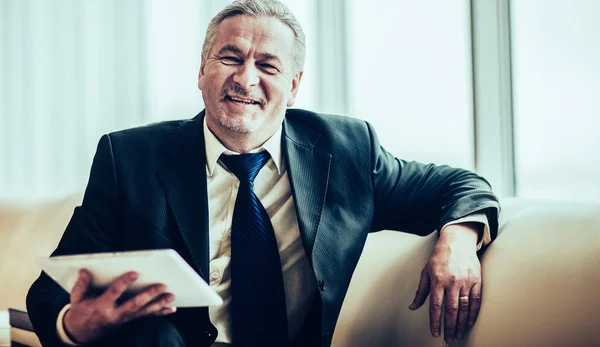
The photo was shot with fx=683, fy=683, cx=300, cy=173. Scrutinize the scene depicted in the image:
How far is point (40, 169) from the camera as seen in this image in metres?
2.84

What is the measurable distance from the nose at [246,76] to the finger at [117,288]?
0.65m

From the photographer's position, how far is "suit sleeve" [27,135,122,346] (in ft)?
4.42

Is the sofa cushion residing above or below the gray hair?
below

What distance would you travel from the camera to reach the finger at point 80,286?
1148 mm

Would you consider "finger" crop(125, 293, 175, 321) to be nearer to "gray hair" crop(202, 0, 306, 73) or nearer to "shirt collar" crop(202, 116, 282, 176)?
"shirt collar" crop(202, 116, 282, 176)

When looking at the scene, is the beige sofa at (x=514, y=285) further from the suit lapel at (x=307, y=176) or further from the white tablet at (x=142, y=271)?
the white tablet at (x=142, y=271)

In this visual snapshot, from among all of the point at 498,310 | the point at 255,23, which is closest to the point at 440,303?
the point at 498,310

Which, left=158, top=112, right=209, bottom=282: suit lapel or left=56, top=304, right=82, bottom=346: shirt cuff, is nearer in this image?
left=56, top=304, right=82, bottom=346: shirt cuff

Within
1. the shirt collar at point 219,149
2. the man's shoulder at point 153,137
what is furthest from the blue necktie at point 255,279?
the man's shoulder at point 153,137

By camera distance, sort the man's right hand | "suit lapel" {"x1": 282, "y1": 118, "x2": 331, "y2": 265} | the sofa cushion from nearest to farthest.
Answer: the man's right hand, "suit lapel" {"x1": 282, "y1": 118, "x2": 331, "y2": 265}, the sofa cushion

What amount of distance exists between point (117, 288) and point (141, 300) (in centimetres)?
5

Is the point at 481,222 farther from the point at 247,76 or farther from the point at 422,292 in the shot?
the point at 247,76

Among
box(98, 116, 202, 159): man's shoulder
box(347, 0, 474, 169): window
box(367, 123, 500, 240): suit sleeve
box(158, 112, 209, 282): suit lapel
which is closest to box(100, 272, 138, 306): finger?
box(158, 112, 209, 282): suit lapel

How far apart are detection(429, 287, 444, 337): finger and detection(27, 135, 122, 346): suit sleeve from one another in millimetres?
702
